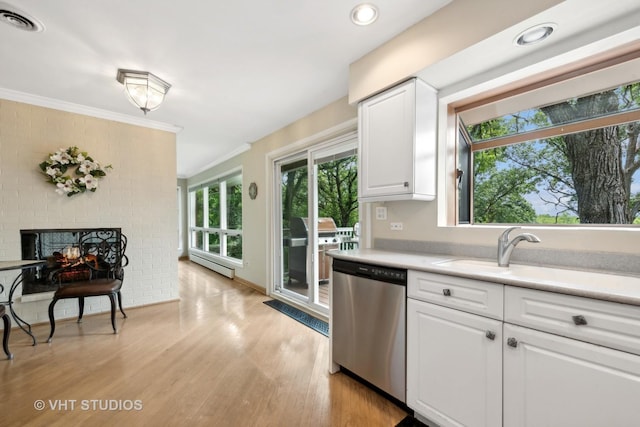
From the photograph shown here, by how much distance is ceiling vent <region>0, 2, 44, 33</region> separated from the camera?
1617 mm

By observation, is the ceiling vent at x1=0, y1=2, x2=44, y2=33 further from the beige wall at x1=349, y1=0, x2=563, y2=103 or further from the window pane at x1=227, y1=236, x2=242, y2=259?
the window pane at x1=227, y1=236, x2=242, y2=259

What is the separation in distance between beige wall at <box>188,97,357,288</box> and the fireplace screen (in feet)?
6.85

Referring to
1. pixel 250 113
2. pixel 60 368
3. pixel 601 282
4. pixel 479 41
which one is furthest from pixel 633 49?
pixel 60 368

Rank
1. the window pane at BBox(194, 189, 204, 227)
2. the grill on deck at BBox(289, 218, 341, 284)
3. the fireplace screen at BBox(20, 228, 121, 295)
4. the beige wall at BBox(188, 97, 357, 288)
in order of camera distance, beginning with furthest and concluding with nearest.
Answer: the window pane at BBox(194, 189, 204, 227)
the grill on deck at BBox(289, 218, 341, 284)
the beige wall at BBox(188, 97, 357, 288)
the fireplace screen at BBox(20, 228, 121, 295)

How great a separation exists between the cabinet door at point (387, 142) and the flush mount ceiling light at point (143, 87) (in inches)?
73.8

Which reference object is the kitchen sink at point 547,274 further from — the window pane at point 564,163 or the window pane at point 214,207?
the window pane at point 214,207

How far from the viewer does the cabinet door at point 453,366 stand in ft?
4.10

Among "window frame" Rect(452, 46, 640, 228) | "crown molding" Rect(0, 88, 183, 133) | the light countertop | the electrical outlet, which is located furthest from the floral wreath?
"window frame" Rect(452, 46, 640, 228)

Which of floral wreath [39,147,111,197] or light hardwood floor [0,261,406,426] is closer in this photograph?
light hardwood floor [0,261,406,426]

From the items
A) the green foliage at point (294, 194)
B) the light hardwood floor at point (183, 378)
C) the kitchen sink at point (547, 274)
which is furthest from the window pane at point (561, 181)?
the green foliage at point (294, 194)

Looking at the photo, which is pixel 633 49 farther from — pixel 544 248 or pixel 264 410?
pixel 264 410

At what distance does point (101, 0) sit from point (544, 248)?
296 cm

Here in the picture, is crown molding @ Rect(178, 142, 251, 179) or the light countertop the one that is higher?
crown molding @ Rect(178, 142, 251, 179)

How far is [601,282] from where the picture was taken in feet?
3.72
